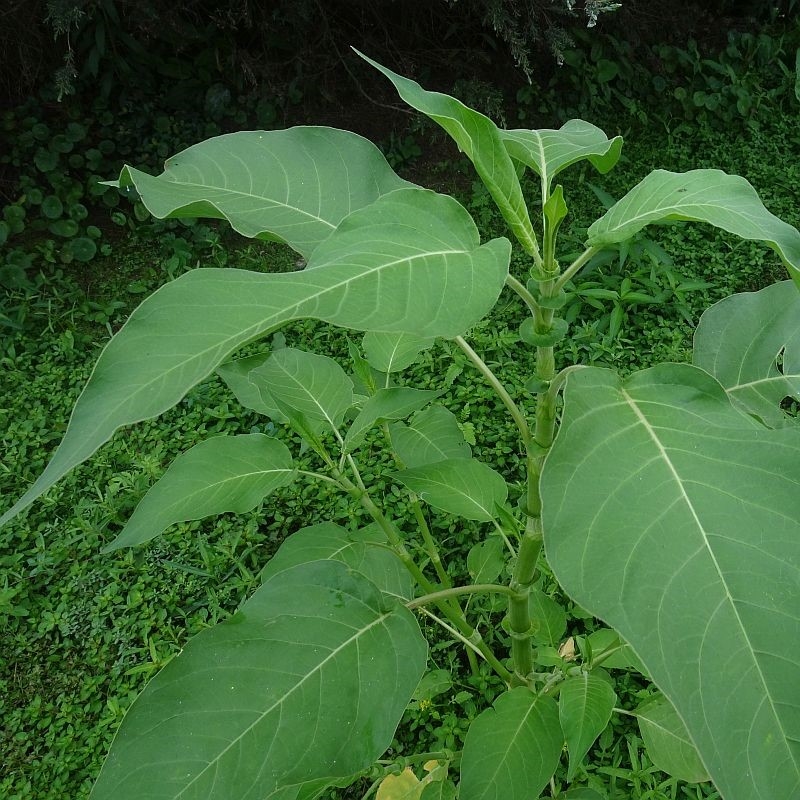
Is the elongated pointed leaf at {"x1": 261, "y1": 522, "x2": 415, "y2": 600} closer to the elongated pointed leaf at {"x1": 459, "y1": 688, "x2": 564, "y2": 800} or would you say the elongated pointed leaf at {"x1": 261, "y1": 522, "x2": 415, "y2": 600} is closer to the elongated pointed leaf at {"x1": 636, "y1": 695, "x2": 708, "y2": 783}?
the elongated pointed leaf at {"x1": 459, "y1": 688, "x2": 564, "y2": 800}

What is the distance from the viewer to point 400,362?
1.21 metres

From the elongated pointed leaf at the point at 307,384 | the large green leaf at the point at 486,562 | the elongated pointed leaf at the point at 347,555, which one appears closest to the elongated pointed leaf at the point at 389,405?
the elongated pointed leaf at the point at 307,384

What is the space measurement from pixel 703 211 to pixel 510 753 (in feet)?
2.49

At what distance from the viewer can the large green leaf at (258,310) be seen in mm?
503

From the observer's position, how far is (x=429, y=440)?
1.26 m

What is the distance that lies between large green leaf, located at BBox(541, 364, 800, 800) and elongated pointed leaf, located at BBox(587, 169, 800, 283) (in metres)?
Result: 0.14

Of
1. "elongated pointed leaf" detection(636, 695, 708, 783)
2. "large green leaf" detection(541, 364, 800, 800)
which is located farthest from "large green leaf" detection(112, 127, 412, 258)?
"elongated pointed leaf" detection(636, 695, 708, 783)

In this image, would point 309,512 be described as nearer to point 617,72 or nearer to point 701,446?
point 701,446

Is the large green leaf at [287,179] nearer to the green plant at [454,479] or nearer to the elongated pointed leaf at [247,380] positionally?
the green plant at [454,479]

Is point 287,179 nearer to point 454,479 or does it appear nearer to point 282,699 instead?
point 454,479

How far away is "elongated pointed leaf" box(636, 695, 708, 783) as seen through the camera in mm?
1156

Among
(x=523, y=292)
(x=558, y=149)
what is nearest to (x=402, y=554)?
(x=523, y=292)

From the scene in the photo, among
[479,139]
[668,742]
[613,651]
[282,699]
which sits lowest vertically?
[668,742]

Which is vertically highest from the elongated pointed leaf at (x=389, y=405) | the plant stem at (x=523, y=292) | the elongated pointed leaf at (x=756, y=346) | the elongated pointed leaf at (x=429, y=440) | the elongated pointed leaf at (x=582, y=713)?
the plant stem at (x=523, y=292)
